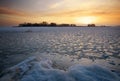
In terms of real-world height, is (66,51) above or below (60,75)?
below

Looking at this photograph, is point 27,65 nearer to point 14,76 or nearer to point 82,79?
point 14,76

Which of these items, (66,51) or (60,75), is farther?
(66,51)

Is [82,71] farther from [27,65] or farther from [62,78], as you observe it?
[27,65]

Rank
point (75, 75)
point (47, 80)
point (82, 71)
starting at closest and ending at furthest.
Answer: point (47, 80) → point (75, 75) → point (82, 71)

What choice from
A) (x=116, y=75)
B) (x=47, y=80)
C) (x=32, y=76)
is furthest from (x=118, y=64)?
(x=32, y=76)

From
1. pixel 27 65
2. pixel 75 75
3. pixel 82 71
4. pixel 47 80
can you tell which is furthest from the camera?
pixel 27 65

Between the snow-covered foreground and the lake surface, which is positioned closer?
the snow-covered foreground

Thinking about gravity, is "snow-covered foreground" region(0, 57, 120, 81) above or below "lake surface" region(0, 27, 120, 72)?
above

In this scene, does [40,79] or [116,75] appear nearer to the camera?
[40,79]

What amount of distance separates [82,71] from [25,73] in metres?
3.00

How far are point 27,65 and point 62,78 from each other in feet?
9.14

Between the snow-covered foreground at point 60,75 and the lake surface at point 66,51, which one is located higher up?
the snow-covered foreground at point 60,75

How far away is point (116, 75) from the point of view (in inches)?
239

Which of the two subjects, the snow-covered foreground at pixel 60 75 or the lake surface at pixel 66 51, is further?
the lake surface at pixel 66 51
